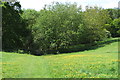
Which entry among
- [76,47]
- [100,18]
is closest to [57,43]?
[76,47]

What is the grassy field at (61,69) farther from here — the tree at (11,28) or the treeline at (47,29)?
the treeline at (47,29)

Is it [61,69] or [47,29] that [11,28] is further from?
[61,69]

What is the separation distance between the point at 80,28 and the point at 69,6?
581 centimetres

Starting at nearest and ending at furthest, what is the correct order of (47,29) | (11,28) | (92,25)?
(11,28) < (47,29) < (92,25)

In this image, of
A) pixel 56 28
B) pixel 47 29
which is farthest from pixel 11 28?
pixel 56 28

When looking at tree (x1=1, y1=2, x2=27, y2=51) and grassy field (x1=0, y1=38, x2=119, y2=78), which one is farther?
tree (x1=1, y1=2, x2=27, y2=51)

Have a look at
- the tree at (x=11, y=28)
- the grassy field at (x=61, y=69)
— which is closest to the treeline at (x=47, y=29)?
the tree at (x=11, y=28)

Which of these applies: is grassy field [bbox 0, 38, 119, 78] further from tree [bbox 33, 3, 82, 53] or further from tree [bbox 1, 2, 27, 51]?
tree [bbox 33, 3, 82, 53]

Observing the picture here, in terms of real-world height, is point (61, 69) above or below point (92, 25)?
below

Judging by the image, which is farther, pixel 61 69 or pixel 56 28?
pixel 56 28

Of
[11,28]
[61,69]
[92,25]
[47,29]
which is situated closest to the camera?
[61,69]

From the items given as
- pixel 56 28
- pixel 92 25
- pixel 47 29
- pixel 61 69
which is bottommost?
pixel 61 69

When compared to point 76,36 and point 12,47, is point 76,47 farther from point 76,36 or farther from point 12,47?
point 12,47

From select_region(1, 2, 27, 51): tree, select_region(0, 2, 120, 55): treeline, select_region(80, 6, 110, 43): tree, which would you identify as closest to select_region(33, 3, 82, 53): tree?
select_region(0, 2, 120, 55): treeline
